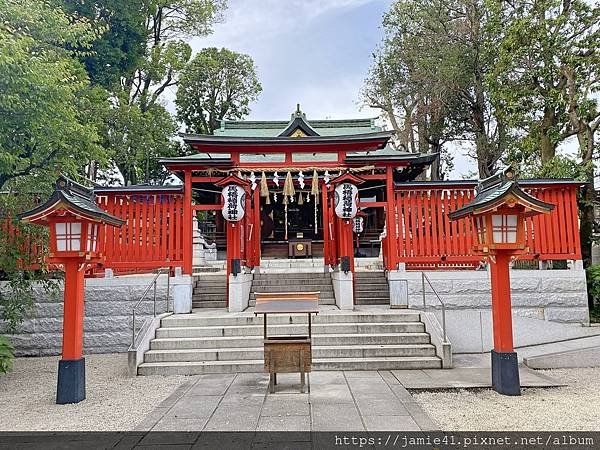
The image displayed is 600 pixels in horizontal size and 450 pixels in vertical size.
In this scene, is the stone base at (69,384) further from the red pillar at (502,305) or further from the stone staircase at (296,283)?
the red pillar at (502,305)

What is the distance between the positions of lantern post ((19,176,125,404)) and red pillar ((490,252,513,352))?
5799 millimetres

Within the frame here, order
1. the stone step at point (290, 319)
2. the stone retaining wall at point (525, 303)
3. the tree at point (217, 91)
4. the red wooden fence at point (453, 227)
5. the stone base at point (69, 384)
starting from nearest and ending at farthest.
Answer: the stone base at point (69, 384), the stone step at point (290, 319), the stone retaining wall at point (525, 303), the red wooden fence at point (453, 227), the tree at point (217, 91)

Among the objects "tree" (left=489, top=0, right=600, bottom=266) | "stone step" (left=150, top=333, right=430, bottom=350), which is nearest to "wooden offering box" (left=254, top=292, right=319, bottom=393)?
"stone step" (left=150, top=333, right=430, bottom=350)

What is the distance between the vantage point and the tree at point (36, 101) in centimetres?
606

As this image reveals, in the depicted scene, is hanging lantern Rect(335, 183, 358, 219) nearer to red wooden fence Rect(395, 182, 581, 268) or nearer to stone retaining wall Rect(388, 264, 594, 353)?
red wooden fence Rect(395, 182, 581, 268)

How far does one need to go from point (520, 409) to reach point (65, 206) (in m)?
6.39

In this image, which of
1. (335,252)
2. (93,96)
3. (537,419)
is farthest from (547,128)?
(93,96)

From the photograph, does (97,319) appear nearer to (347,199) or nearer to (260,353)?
(260,353)

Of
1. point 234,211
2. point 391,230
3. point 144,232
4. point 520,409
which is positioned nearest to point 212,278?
point 144,232

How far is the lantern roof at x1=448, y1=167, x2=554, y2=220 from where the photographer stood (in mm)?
5730

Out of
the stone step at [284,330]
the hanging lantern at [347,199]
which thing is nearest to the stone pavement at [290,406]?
the stone step at [284,330]

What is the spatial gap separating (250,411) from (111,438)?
5.07 ft

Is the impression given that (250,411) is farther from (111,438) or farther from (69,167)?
(69,167)

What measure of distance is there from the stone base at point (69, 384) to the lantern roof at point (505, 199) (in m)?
5.98
